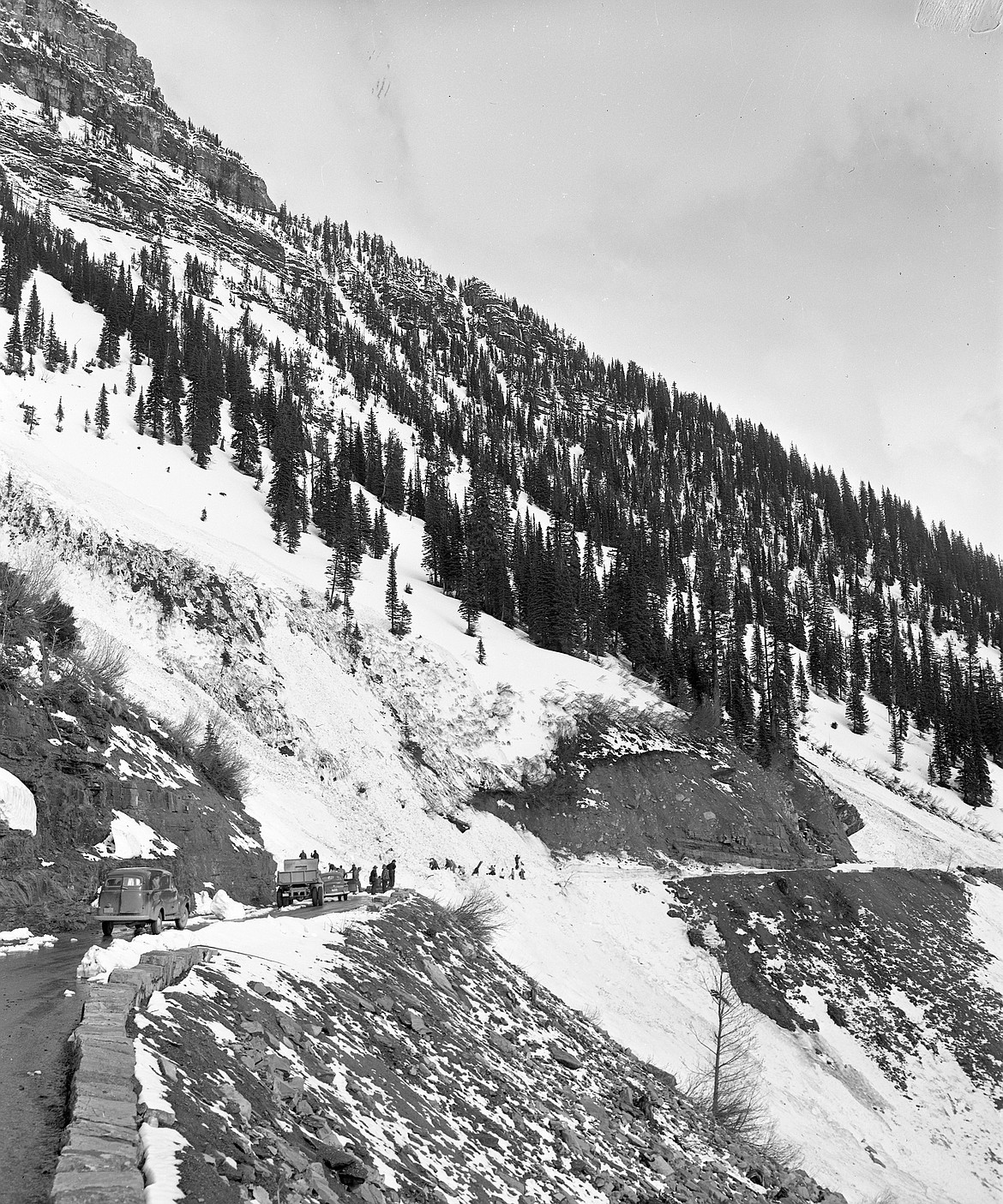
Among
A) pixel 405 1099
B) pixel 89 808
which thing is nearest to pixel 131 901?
pixel 89 808

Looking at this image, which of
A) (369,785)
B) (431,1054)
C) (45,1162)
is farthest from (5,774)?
(369,785)

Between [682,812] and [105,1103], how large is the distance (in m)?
57.6

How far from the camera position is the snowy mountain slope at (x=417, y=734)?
35.9m

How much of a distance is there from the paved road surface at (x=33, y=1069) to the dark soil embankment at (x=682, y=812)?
45.5 meters

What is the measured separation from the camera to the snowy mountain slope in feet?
118

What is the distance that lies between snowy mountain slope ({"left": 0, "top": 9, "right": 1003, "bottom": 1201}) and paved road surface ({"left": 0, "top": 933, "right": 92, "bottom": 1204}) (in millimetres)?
24926

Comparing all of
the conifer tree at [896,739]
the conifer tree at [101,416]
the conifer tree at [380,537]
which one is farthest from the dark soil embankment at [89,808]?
the conifer tree at [896,739]

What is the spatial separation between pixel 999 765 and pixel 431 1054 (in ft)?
347

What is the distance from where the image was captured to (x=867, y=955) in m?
47.1

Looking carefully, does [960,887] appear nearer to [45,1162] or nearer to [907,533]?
[45,1162]

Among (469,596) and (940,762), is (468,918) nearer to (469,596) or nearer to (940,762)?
(469,596)

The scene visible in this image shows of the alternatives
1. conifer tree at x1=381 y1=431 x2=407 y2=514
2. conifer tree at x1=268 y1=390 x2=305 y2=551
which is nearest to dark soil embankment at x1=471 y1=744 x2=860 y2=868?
conifer tree at x1=268 y1=390 x2=305 y2=551

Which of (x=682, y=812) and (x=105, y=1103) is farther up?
(x=105, y=1103)

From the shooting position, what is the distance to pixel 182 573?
169 ft
